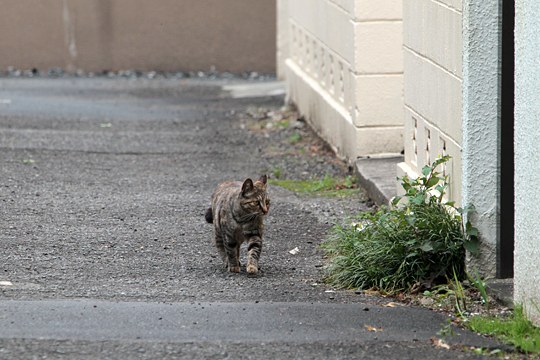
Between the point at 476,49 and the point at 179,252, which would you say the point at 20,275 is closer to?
the point at 179,252

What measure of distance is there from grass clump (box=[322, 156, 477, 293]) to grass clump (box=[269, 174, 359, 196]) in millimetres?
3520

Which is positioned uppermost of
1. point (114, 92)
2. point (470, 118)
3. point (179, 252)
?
point (470, 118)

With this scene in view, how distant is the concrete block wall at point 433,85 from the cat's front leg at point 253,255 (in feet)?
4.56

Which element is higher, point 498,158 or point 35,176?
point 498,158

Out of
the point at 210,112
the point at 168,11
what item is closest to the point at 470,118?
the point at 210,112

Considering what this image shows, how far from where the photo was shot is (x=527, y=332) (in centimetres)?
650

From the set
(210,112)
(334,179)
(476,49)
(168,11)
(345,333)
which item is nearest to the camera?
(345,333)

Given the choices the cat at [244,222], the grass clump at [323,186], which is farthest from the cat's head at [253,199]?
the grass clump at [323,186]

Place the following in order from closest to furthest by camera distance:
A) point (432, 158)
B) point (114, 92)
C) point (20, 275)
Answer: point (20, 275) < point (432, 158) < point (114, 92)

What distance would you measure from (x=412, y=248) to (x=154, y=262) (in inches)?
79.8

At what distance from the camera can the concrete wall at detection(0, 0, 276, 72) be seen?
2227 centimetres

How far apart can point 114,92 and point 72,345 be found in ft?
47.1

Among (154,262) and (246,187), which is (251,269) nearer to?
(246,187)

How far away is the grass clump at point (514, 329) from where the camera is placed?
6262 mm
